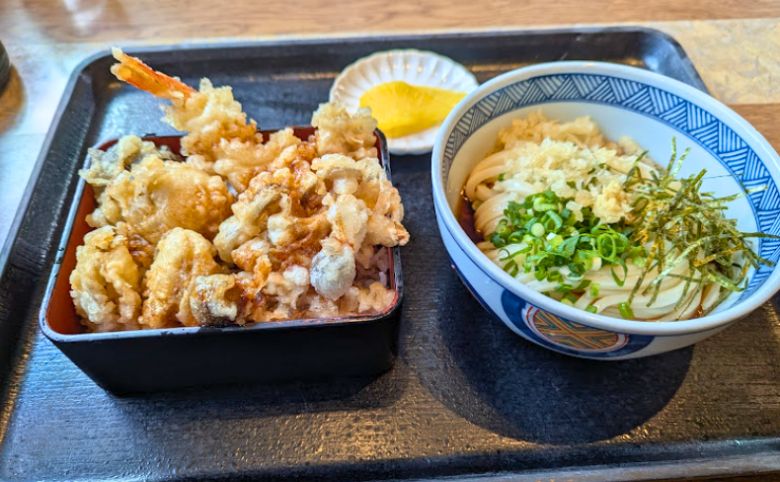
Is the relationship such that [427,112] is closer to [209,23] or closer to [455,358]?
[455,358]

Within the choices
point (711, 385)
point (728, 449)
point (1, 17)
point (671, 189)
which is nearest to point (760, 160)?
point (671, 189)

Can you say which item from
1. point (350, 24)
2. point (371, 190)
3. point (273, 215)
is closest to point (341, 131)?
point (371, 190)

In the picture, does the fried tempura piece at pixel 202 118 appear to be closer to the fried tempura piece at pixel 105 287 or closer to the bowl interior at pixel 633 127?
the fried tempura piece at pixel 105 287

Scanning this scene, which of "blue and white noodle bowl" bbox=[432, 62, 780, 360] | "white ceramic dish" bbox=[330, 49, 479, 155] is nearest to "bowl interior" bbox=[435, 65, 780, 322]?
"blue and white noodle bowl" bbox=[432, 62, 780, 360]

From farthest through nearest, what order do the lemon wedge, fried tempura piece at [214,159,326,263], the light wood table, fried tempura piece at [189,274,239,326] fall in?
the light wood table < the lemon wedge < fried tempura piece at [214,159,326,263] < fried tempura piece at [189,274,239,326]

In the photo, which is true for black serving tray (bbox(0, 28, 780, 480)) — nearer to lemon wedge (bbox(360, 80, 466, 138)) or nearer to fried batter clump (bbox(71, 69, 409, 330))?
fried batter clump (bbox(71, 69, 409, 330))
